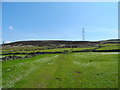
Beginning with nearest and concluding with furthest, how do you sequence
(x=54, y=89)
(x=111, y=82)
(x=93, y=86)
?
(x=54, y=89), (x=93, y=86), (x=111, y=82)

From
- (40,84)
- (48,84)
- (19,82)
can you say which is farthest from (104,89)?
(19,82)

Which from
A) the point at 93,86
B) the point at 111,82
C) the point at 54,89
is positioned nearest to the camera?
the point at 54,89

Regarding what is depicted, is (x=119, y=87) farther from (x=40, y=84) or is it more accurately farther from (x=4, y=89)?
(x=4, y=89)

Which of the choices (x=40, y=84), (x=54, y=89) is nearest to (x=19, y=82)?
(x=40, y=84)

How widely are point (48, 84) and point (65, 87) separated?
8.82 feet

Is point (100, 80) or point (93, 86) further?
point (100, 80)

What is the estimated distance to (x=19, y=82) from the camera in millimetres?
19297

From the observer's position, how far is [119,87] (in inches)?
655

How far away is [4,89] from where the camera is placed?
17031mm

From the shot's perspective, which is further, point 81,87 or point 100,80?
point 100,80

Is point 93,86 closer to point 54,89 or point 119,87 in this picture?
point 119,87

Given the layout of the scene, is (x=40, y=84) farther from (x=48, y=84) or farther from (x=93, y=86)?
(x=93, y=86)

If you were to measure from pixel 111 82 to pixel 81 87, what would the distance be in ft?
17.0

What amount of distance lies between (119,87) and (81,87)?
5.29 metres
